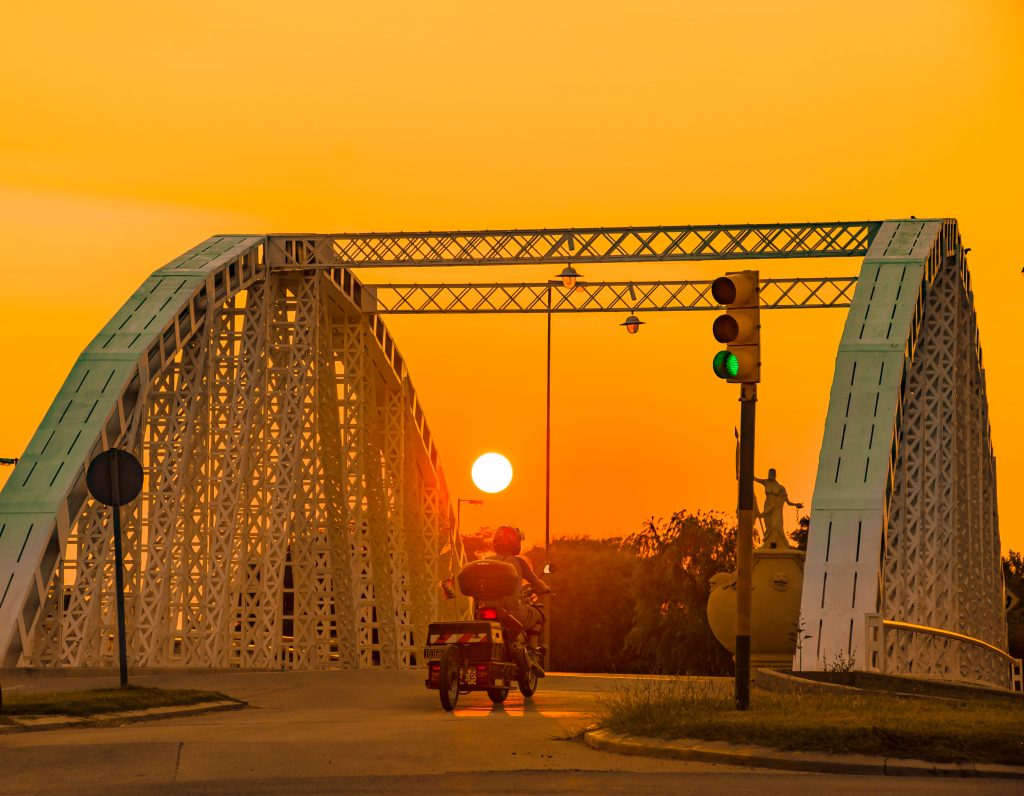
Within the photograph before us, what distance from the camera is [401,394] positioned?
49875 millimetres

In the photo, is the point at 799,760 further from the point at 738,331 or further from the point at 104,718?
the point at 104,718

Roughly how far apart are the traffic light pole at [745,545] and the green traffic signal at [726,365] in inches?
13.8

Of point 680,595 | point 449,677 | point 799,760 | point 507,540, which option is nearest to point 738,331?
point 799,760

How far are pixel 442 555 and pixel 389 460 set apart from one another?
17.6 ft

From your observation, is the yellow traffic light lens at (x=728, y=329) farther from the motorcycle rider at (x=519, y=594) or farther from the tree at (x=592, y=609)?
the tree at (x=592, y=609)

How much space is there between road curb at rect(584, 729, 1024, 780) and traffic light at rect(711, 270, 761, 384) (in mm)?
3899

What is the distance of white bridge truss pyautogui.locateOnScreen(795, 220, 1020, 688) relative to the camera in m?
29.5

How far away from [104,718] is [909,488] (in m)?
27.4

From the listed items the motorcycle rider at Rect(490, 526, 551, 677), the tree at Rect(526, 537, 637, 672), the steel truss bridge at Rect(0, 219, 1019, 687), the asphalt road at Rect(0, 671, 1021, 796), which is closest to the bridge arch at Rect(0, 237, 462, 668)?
the steel truss bridge at Rect(0, 219, 1019, 687)

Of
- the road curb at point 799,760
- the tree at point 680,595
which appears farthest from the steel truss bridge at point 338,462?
the tree at point 680,595

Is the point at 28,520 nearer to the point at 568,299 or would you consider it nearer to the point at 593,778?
the point at 568,299

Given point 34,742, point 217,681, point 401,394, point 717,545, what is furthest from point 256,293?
point 717,545

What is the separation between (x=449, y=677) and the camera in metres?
21.7

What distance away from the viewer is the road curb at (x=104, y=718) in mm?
18156
